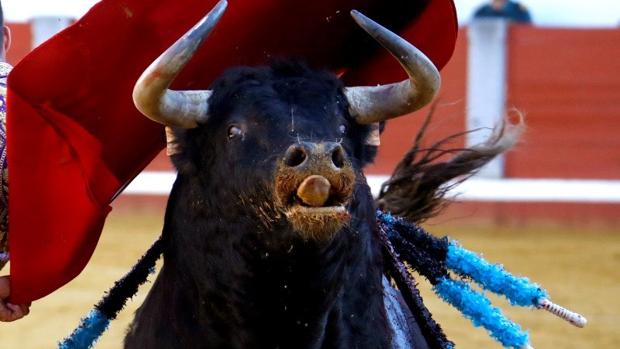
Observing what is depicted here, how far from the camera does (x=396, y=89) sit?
2289 millimetres

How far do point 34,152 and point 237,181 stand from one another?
1.94ft

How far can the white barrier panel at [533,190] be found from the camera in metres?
8.65

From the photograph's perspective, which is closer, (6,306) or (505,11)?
(6,306)

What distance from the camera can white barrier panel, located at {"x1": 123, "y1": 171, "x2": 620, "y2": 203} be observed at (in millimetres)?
8648

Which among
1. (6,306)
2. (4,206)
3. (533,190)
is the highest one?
(4,206)

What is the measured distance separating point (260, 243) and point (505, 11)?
771cm

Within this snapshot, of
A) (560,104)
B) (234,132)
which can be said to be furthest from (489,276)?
(560,104)

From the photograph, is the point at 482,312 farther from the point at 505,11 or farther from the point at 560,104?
the point at 505,11

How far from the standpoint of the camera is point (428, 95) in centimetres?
226

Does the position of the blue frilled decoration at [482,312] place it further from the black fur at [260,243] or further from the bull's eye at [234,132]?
the bull's eye at [234,132]

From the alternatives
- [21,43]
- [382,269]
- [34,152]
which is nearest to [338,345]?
[382,269]

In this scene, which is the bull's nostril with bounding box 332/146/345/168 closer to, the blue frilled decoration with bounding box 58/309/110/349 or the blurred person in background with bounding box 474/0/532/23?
the blue frilled decoration with bounding box 58/309/110/349

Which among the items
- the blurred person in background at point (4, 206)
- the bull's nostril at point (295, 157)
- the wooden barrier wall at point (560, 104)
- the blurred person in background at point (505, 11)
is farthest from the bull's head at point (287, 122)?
the blurred person in background at point (505, 11)

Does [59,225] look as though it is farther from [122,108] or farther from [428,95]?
[428,95]
